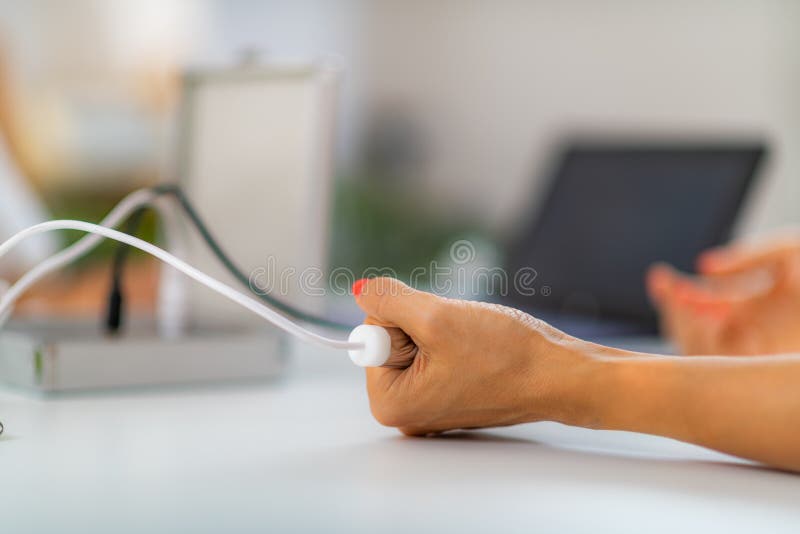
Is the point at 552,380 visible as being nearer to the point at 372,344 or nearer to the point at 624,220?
the point at 372,344

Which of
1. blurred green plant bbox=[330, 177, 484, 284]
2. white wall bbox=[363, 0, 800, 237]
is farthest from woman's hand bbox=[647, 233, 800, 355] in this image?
blurred green plant bbox=[330, 177, 484, 284]

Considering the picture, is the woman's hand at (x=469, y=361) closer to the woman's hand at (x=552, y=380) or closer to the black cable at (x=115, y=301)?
the woman's hand at (x=552, y=380)

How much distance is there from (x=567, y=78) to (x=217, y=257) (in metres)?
3.88

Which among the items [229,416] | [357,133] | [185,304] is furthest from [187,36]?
[229,416]

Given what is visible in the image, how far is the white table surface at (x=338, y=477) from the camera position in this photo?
0.43 m

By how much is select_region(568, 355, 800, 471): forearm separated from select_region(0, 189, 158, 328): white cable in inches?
14.3

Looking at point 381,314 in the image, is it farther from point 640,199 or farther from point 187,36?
point 187,36

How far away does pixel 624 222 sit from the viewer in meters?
1.47

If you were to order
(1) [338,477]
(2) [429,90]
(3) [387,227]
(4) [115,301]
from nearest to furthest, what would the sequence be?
(1) [338,477] → (4) [115,301] → (3) [387,227] → (2) [429,90]

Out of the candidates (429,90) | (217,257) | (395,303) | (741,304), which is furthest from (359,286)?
(429,90)

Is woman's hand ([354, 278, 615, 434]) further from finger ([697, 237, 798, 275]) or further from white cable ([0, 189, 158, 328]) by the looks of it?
finger ([697, 237, 798, 275])

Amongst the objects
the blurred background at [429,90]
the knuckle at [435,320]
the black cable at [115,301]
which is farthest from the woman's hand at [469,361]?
the blurred background at [429,90]

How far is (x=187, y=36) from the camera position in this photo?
4551 mm

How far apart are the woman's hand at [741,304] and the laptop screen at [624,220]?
0.71 feet
